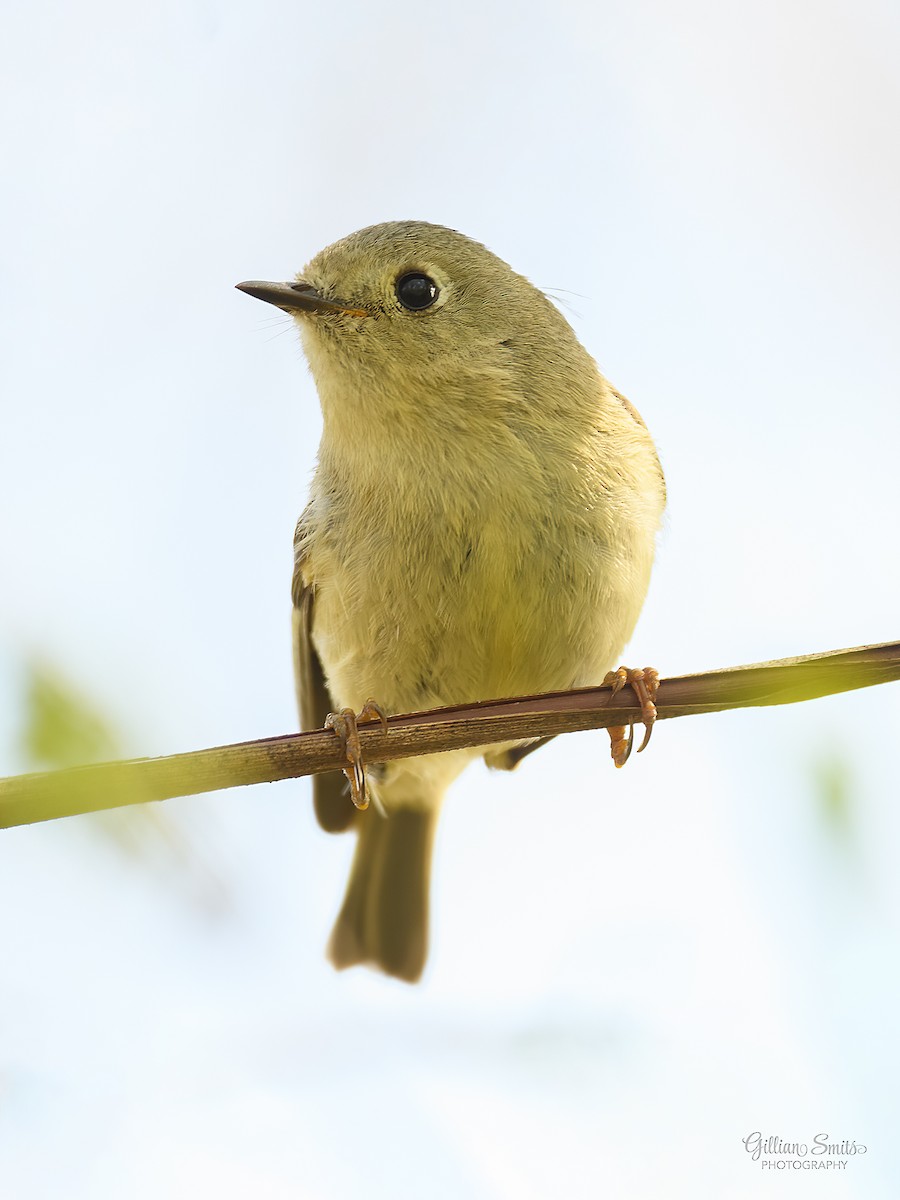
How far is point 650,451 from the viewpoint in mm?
2715

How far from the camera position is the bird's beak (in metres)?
2.47

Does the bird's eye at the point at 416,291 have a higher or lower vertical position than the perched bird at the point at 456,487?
higher

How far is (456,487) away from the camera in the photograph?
7.47 ft

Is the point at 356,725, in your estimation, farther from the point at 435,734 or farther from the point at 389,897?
the point at 389,897

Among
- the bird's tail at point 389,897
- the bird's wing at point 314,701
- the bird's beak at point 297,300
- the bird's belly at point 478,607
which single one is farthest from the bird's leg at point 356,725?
the bird's tail at point 389,897

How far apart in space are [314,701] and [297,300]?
105cm

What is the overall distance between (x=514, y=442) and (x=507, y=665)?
1.37 ft

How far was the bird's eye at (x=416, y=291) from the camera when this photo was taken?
8.23ft

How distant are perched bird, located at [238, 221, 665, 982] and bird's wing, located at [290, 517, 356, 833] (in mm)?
167

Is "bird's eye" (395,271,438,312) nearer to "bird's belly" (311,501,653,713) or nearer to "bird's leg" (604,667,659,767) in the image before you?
"bird's belly" (311,501,653,713)

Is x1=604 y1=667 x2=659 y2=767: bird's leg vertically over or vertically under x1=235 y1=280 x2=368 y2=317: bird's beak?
under

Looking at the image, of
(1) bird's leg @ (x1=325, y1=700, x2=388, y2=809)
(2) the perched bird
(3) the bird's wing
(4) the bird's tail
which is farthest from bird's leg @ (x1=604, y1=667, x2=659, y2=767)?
(4) the bird's tail

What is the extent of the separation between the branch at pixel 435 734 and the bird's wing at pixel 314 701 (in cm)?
139

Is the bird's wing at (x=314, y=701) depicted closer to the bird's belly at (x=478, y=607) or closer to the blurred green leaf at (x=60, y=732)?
the bird's belly at (x=478, y=607)
